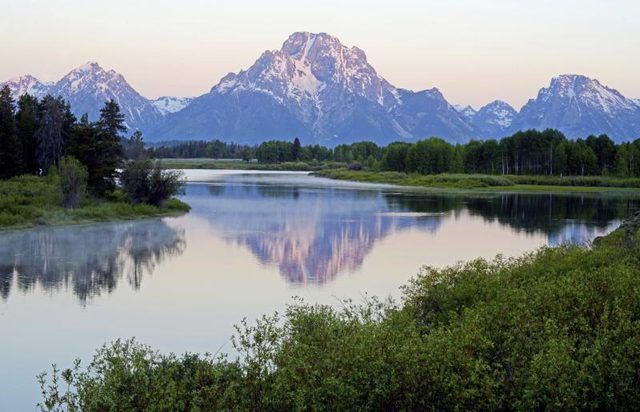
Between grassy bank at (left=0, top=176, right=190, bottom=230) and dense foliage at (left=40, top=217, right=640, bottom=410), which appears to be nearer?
dense foliage at (left=40, top=217, right=640, bottom=410)

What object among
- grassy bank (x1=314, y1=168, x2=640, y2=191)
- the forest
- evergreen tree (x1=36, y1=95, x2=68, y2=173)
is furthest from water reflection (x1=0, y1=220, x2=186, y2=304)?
grassy bank (x1=314, y1=168, x2=640, y2=191)

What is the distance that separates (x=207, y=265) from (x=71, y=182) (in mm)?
25124

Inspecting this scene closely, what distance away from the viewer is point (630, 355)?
1304cm

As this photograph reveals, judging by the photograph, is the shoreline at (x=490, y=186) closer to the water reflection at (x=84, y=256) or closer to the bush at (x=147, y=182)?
the bush at (x=147, y=182)

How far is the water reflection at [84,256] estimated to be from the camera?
32.3 metres

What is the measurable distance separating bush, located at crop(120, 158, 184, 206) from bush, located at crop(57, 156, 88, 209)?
7.45m

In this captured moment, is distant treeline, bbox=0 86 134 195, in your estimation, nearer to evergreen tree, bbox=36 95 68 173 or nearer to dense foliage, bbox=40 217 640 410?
evergreen tree, bbox=36 95 68 173

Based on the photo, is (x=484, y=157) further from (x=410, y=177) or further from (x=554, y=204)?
(x=554, y=204)

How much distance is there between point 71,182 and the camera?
192 ft

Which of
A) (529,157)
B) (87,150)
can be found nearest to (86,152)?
(87,150)

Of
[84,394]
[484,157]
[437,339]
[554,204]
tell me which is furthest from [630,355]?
[484,157]

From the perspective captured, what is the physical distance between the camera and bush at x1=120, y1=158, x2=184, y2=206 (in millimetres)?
67375

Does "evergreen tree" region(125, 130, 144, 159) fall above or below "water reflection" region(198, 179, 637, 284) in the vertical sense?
above

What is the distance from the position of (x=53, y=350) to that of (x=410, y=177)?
147m
